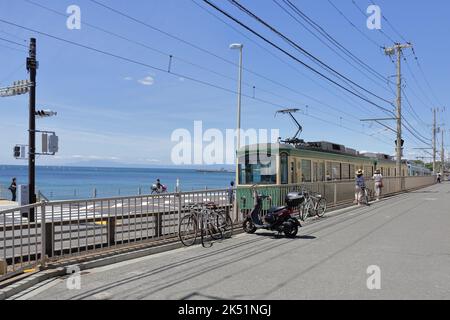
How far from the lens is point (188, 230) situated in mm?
8680

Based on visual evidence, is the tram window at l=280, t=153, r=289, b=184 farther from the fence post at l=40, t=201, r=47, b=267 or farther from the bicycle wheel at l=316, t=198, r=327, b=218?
the fence post at l=40, t=201, r=47, b=267

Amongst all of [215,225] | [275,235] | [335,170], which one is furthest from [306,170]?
[215,225]

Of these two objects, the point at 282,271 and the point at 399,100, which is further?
the point at 399,100

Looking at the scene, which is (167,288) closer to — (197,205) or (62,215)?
(62,215)

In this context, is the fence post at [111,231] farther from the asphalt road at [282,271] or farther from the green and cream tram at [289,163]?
the green and cream tram at [289,163]

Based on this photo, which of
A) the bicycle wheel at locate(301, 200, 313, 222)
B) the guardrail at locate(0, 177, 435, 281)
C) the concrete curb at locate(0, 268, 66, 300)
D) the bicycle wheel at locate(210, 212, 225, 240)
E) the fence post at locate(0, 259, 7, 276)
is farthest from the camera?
the bicycle wheel at locate(301, 200, 313, 222)

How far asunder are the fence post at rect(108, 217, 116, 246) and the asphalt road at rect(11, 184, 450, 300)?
26.3 inches

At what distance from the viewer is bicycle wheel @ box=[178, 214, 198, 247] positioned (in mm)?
8539

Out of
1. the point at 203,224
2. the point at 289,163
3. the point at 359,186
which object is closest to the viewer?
the point at 203,224

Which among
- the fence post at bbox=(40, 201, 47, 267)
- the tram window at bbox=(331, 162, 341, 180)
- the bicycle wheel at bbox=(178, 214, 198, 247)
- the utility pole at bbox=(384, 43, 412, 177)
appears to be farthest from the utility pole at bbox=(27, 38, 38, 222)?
the utility pole at bbox=(384, 43, 412, 177)

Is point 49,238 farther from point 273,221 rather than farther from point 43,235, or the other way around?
point 273,221

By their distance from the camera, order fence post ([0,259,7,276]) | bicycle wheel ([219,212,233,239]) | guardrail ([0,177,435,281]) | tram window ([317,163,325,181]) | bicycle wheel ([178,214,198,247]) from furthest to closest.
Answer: tram window ([317,163,325,181]), bicycle wheel ([219,212,233,239]), bicycle wheel ([178,214,198,247]), guardrail ([0,177,435,281]), fence post ([0,259,7,276])

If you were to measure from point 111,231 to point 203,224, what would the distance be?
83.8 inches
